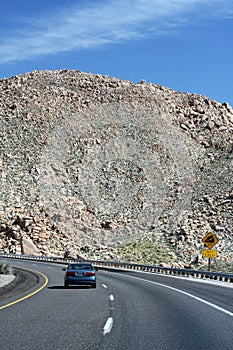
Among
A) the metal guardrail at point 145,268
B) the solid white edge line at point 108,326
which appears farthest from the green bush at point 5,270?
the solid white edge line at point 108,326

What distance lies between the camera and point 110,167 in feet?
255

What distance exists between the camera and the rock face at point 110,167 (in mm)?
64188

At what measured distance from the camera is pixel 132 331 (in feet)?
35.4

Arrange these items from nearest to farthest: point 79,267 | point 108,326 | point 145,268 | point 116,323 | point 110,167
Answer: point 108,326 → point 116,323 → point 79,267 → point 145,268 → point 110,167

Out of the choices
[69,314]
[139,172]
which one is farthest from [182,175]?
[69,314]

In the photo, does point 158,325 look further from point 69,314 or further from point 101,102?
point 101,102

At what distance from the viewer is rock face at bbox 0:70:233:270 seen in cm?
6419

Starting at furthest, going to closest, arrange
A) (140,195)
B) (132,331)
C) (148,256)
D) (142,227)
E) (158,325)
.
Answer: (140,195) → (142,227) → (148,256) → (158,325) → (132,331)

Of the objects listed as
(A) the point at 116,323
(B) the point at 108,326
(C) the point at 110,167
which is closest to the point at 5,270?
(A) the point at 116,323

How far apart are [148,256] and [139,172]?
20.5 m

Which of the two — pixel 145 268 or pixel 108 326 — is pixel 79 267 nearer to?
pixel 108 326

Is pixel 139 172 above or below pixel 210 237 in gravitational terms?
above

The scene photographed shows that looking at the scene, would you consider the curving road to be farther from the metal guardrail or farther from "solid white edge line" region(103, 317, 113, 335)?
the metal guardrail

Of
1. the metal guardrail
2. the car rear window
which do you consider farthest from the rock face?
the car rear window
